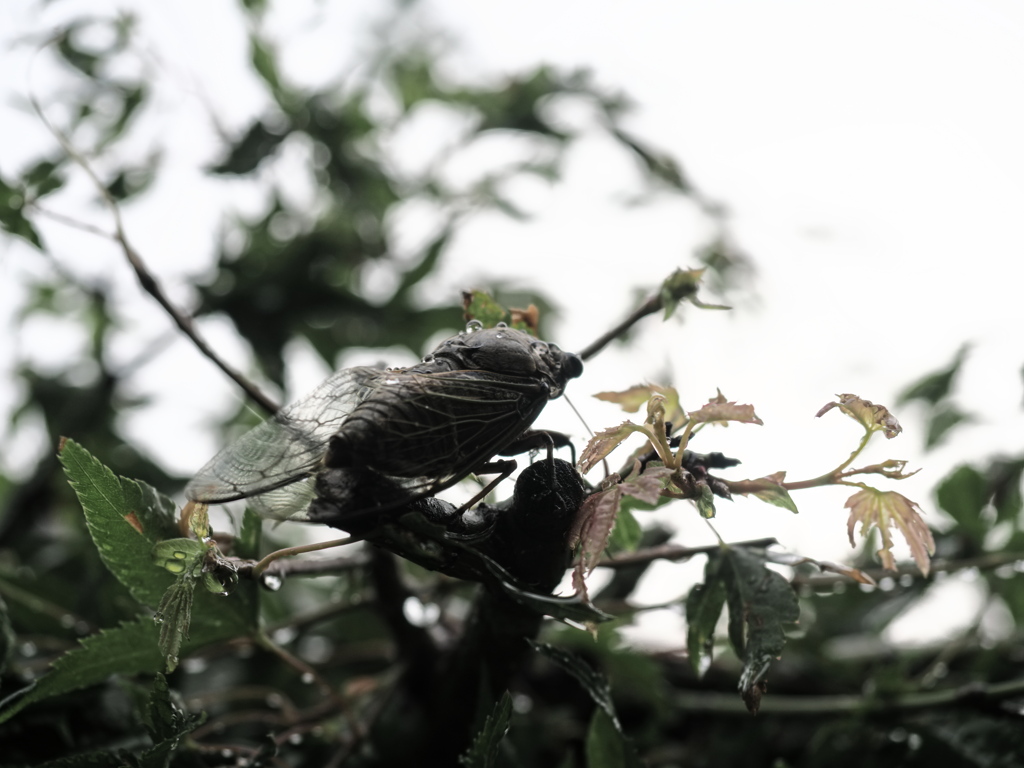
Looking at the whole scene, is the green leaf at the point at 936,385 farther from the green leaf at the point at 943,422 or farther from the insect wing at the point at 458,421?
the insect wing at the point at 458,421

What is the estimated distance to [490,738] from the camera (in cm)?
71

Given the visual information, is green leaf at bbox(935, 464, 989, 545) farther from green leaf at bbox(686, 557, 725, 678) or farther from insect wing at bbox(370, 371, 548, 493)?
insect wing at bbox(370, 371, 548, 493)

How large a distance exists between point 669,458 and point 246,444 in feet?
1.34

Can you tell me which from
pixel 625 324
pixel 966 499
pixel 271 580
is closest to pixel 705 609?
pixel 625 324

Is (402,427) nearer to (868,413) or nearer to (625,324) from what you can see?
(625,324)

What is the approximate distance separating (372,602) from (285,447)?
0.37 m

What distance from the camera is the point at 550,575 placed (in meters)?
0.73

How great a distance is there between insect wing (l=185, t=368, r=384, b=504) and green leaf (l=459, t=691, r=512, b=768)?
26cm

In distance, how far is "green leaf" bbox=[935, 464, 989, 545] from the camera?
1291 millimetres

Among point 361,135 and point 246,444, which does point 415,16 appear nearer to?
point 361,135

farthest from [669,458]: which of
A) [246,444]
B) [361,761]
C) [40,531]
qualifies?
[40,531]

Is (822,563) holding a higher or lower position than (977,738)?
higher

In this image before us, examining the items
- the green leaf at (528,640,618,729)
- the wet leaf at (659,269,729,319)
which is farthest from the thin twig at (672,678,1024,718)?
the wet leaf at (659,269,729,319)

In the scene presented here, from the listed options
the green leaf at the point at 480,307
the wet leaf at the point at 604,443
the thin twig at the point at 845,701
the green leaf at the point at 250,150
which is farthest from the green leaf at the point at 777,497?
the green leaf at the point at 250,150
